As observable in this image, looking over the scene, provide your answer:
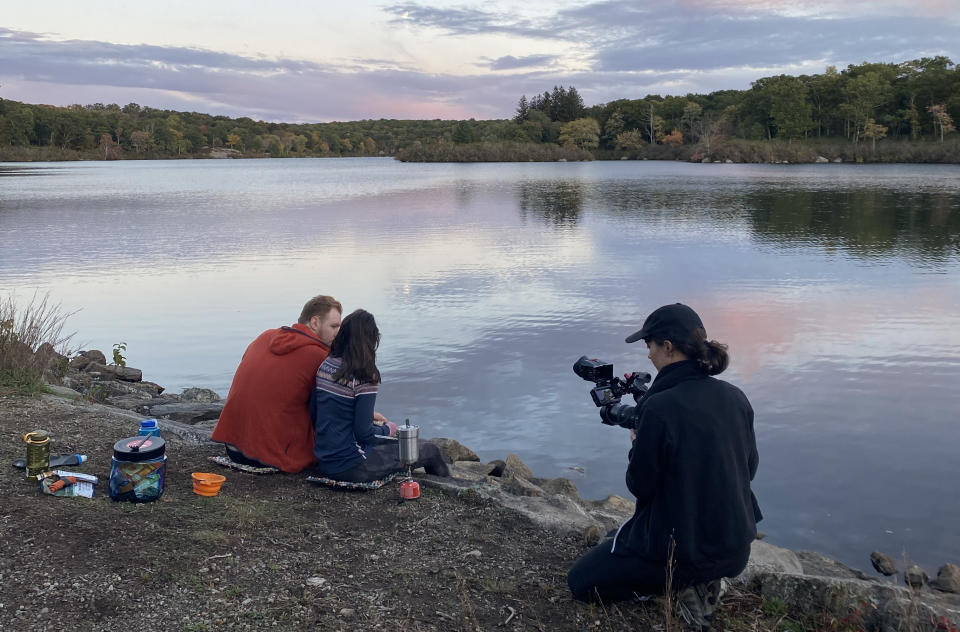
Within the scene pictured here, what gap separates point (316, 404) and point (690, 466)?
2692 mm

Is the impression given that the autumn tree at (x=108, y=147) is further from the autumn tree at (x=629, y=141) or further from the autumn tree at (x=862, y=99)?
the autumn tree at (x=862, y=99)

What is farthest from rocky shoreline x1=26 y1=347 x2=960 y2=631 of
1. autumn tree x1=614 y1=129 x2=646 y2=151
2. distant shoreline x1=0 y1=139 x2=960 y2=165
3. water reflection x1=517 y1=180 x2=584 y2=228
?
autumn tree x1=614 y1=129 x2=646 y2=151

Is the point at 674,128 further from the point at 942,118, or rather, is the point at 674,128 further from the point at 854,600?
the point at 854,600

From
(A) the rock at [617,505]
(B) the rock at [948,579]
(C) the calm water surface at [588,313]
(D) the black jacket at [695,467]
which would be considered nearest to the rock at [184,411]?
(C) the calm water surface at [588,313]

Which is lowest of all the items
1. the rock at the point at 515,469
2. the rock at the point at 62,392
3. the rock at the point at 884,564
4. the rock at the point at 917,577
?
the rock at the point at 884,564

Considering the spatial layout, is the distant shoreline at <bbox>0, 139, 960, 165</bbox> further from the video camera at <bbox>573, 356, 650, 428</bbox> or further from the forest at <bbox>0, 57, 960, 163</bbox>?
the video camera at <bbox>573, 356, 650, 428</bbox>

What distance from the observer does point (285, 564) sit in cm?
417

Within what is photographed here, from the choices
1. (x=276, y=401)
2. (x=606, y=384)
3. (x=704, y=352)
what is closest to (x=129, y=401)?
(x=276, y=401)

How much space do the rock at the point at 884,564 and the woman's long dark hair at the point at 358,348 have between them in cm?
377

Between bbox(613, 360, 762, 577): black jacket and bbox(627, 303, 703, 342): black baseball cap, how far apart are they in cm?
13

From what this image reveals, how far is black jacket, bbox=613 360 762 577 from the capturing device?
135 inches

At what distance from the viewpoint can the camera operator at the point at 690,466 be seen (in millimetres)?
3438

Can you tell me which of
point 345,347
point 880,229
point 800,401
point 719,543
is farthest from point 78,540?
point 880,229

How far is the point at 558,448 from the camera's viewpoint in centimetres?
779
